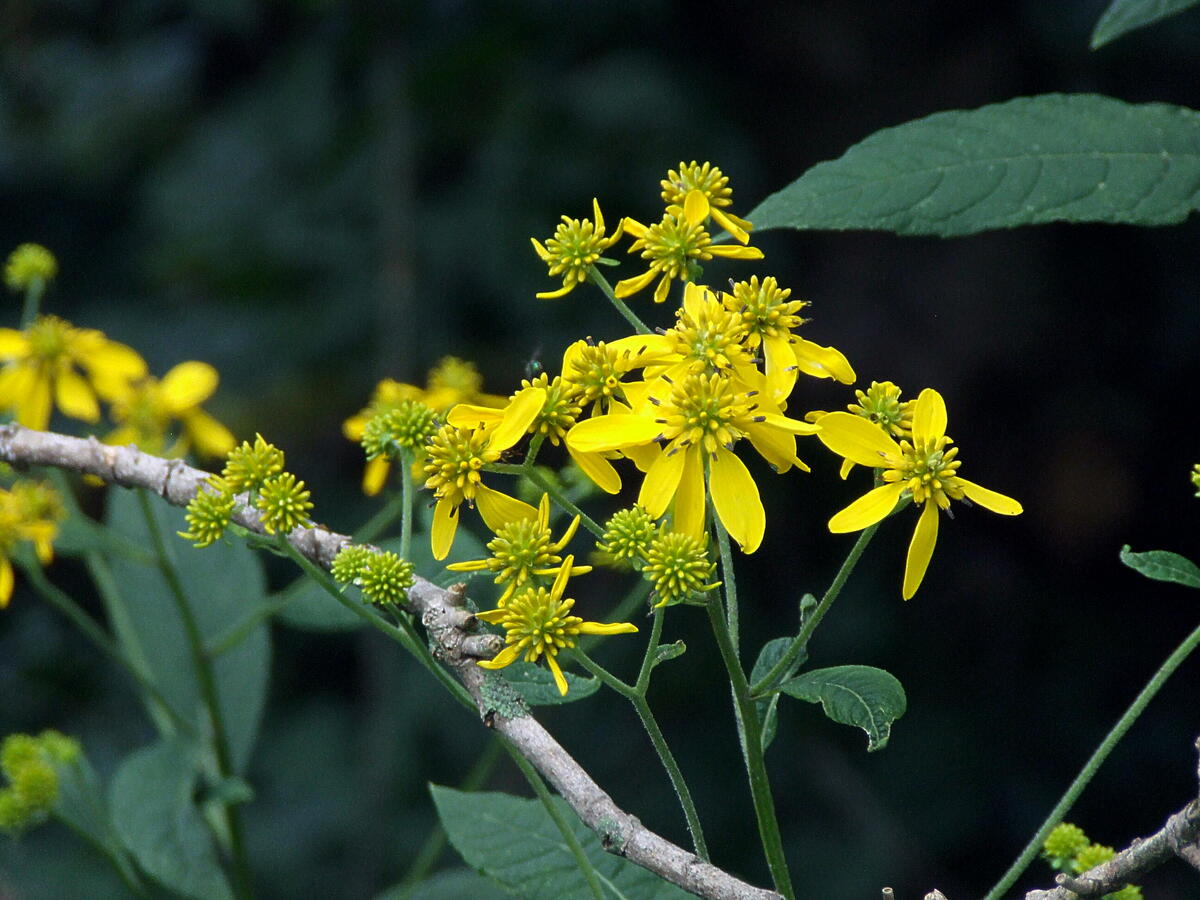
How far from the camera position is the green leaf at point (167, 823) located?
1.46 metres

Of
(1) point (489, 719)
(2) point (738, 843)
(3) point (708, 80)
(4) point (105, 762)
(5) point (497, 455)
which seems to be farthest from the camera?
(3) point (708, 80)

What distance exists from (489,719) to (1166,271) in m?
2.53

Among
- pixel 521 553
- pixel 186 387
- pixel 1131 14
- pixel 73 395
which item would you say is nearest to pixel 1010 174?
pixel 1131 14

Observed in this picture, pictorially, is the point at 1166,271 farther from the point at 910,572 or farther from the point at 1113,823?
the point at 910,572

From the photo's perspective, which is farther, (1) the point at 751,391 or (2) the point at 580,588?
(2) the point at 580,588

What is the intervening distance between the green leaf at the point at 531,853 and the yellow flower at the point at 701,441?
0.36 metres

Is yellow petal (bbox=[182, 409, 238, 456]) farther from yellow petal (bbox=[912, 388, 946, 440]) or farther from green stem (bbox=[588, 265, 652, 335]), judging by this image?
yellow petal (bbox=[912, 388, 946, 440])

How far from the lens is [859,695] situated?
81 cm

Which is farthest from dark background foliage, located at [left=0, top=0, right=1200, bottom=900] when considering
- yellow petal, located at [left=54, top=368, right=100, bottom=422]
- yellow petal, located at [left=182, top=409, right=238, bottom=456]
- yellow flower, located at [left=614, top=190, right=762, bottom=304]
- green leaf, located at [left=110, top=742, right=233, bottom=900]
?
yellow flower, located at [left=614, top=190, right=762, bottom=304]

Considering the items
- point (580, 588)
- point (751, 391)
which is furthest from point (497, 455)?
point (580, 588)

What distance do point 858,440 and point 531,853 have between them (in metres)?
0.52

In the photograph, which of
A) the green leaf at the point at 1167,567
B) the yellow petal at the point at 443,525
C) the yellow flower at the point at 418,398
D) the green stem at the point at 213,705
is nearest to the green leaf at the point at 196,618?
the green stem at the point at 213,705

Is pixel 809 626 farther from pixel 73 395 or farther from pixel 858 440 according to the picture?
pixel 73 395

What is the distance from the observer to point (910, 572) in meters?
0.84
